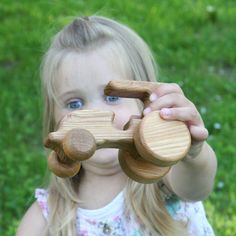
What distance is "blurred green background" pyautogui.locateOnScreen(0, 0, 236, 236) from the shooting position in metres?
2.98

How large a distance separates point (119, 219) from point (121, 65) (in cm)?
44

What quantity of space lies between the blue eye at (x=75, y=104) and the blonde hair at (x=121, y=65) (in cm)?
7

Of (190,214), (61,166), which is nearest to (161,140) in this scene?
(61,166)

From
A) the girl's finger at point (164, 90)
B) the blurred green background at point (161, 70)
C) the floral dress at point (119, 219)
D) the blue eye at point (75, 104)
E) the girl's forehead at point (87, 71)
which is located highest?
the girl's finger at point (164, 90)

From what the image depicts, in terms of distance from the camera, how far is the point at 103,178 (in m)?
1.96

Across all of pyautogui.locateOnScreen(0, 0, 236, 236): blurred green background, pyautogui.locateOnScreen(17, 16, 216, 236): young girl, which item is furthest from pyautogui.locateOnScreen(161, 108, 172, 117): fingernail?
pyautogui.locateOnScreen(0, 0, 236, 236): blurred green background

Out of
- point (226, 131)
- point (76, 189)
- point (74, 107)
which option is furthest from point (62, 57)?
point (226, 131)

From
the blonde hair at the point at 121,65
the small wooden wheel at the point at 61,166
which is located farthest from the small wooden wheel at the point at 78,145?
the blonde hair at the point at 121,65

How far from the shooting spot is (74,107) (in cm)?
185

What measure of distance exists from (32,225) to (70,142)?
0.97 meters

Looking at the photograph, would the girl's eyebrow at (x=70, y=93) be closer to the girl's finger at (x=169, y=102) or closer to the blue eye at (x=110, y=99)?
the blue eye at (x=110, y=99)

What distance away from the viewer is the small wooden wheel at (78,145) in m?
1.17

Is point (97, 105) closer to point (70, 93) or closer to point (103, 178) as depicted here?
point (70, 93)

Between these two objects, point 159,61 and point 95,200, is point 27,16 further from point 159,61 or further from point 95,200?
point 95,200
